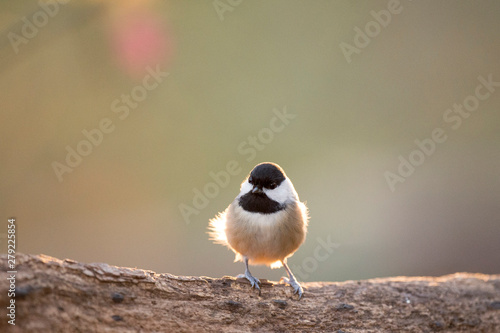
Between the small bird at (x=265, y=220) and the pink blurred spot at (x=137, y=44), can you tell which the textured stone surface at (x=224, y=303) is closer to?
the small bird at (x=265, y=220)

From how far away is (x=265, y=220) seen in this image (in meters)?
3.31

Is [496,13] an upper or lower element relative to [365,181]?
upper

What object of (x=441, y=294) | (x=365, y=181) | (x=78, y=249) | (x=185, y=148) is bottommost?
(x=441, y=294)

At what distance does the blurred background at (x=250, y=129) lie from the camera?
20.6 ft

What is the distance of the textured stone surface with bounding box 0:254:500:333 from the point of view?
2.18 m

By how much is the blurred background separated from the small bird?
2.60 meters

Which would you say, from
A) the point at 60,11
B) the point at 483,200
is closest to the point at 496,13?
the point at 483,200

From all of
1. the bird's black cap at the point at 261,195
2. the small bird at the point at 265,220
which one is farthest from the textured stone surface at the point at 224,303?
the bird's black cap at the point at 261,195

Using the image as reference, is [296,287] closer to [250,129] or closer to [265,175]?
[265,175]

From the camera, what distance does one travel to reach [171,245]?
6.74 m

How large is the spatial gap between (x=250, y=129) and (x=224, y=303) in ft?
15.2

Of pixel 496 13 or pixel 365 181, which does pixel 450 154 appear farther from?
pixel 496 13

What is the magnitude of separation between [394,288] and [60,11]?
5.42m

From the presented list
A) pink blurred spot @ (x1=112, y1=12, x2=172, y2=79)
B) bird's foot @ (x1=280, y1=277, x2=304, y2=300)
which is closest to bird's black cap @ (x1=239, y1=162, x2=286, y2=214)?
bird's foot @ (x1=280, y1=277, x2=304, y2=300)
